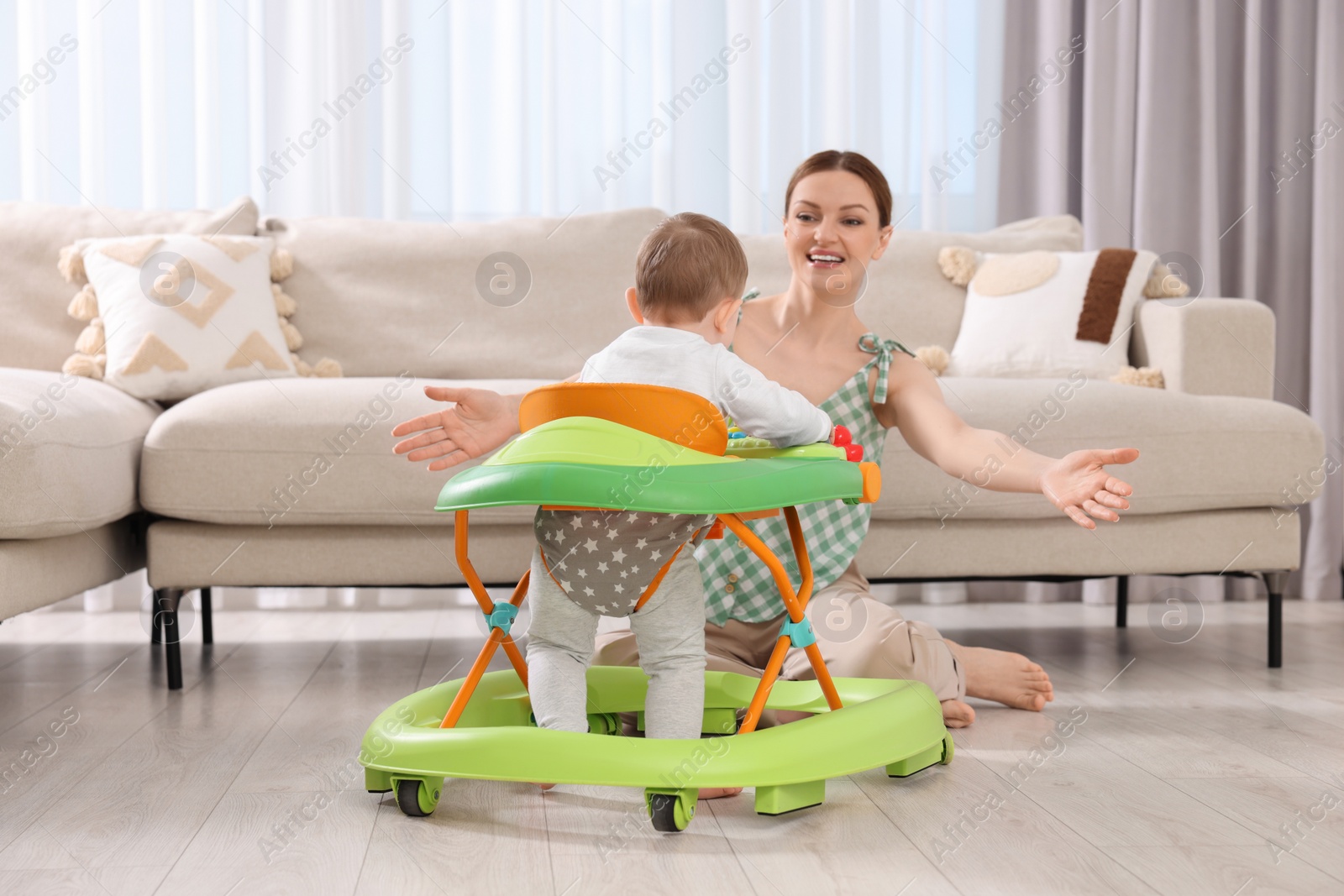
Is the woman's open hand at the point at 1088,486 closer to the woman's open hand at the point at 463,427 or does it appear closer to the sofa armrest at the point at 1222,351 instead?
the woman's open hand at the point at 463,427

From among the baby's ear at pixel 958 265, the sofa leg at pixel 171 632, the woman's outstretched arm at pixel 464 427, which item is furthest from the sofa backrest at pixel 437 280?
the woman's outstretched arm at pixel 464 427

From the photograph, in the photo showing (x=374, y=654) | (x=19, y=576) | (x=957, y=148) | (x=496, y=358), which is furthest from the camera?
(x=957, y=148)

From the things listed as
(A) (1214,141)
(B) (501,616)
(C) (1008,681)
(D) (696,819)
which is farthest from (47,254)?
(A) (1214,141)

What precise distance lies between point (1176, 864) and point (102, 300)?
206 centimetres

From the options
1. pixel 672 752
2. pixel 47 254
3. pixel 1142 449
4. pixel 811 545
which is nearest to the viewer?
pixel 672 752

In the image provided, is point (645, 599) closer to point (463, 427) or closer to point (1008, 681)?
point (463, 427)

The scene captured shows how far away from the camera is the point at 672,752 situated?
41.1 inches

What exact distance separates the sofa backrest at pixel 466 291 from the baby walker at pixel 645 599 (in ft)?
3.88

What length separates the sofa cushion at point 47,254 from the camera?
2.22 metres

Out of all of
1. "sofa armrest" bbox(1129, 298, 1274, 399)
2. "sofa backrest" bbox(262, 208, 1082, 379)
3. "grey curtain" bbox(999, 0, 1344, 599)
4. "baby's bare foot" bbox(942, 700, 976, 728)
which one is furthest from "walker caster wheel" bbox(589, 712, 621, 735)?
"grey curtain" bbox(999, 0, 1344, 599)

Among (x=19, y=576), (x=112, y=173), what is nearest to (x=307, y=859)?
(x=19, y=576)

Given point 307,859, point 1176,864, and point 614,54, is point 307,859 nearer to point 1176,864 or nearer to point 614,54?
point 1176,864

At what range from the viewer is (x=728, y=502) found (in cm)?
103

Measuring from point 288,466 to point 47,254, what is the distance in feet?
3.07
